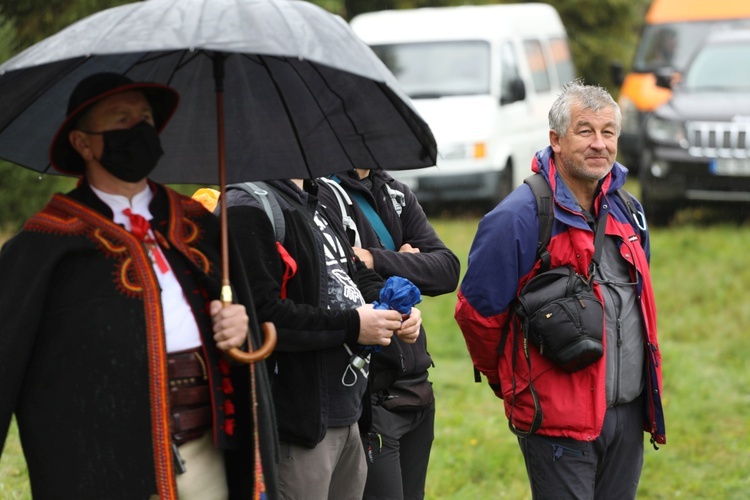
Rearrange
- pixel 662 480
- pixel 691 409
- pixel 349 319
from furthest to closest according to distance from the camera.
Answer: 1. pixel 691 409
2. pixel 662 480
3. pixel 349 319

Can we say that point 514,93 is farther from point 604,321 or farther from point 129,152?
point 129,152

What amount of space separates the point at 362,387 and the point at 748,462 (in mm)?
3820

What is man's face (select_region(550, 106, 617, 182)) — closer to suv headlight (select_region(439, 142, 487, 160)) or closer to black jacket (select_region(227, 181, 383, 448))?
black jacket (select_region(227, 181, 383, 448))

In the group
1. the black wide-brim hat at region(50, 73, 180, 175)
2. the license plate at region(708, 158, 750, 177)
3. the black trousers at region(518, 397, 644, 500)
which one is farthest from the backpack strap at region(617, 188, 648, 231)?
the license plate at region(708, 158, 750, 177)

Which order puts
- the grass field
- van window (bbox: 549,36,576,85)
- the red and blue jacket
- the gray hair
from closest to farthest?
the red and blue jacket < the gray hair < the grass field < van window (bbox: 549,36,576,85)

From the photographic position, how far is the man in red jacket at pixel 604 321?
4570 mm

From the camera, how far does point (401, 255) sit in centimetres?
461

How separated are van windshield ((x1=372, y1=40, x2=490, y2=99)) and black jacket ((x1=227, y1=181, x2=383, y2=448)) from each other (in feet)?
35.4

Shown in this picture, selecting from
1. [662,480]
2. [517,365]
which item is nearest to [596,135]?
[517,365]

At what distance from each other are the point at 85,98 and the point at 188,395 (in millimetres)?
853

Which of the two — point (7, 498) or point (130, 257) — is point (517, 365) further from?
point (7, 498)

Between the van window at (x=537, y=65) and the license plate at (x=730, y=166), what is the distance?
3684mm

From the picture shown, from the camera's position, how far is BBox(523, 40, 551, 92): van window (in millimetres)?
16438

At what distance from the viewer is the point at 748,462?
23.6 feet
